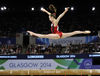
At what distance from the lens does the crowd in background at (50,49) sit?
41.6 ft

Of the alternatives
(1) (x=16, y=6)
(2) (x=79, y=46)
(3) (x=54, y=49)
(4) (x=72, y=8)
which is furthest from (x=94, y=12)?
(1) (x=16, y=6)

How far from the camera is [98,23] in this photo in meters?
15.3

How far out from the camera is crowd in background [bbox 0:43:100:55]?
1269 centimetres

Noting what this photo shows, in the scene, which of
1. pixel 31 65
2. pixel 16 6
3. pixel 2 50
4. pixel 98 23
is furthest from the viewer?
pixel 16 6

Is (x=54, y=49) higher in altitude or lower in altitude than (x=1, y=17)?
lower

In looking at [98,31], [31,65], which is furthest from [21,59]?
[98,31]

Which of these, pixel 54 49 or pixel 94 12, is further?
pixel 94 12

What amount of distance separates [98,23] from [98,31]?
4.98ft

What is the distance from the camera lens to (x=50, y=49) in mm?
12883

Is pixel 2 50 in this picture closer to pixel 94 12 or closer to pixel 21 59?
pixel 21 59

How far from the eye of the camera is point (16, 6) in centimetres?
1667

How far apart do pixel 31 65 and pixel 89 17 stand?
8887 mm

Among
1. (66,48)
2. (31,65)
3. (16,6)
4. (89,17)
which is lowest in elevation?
(31,65)

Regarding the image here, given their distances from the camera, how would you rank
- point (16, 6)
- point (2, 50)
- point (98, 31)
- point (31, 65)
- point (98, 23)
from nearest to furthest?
point (31, 65), point (2, 50), point (98, 31), point (98, 23), point (16, 6)
